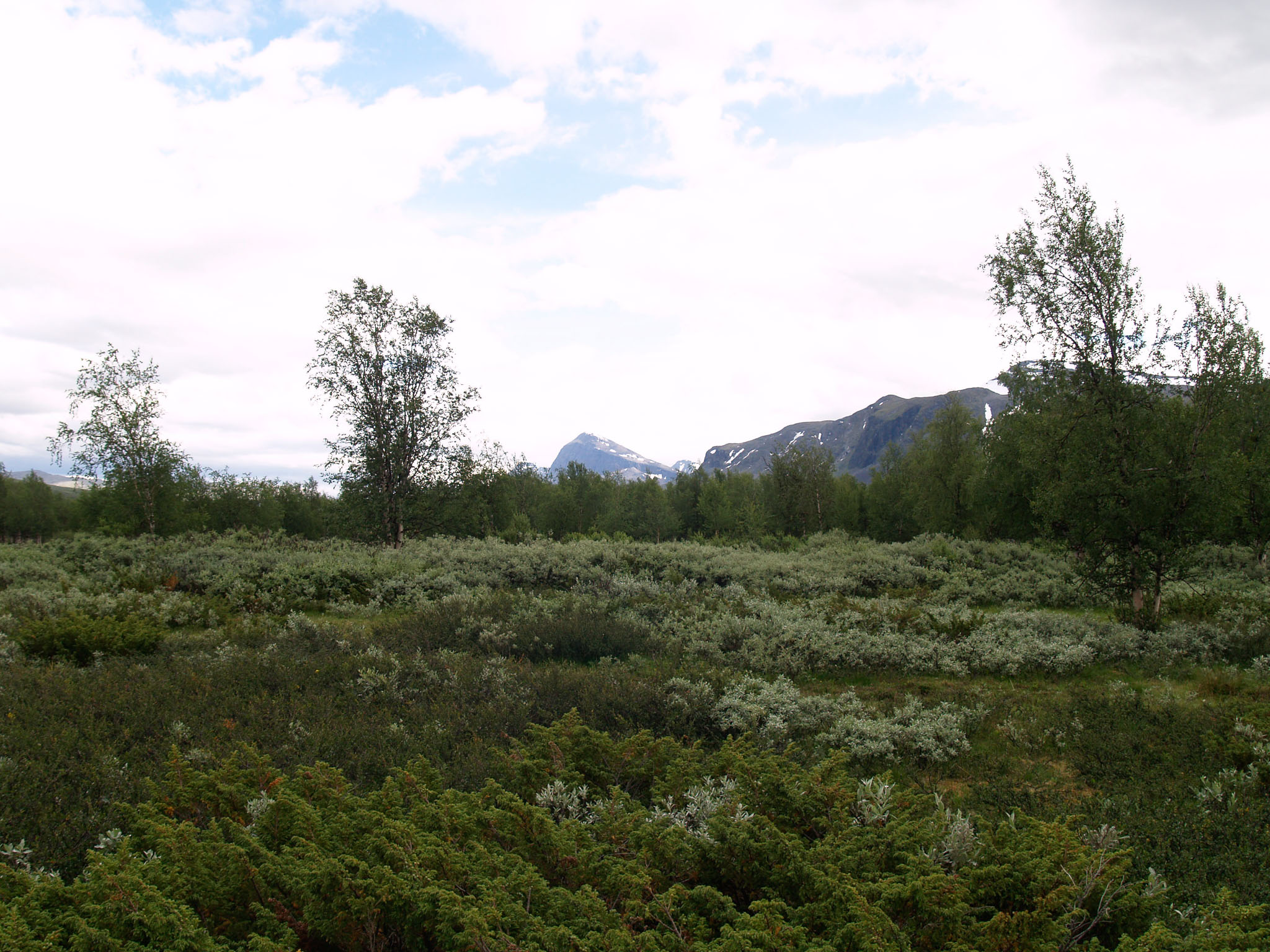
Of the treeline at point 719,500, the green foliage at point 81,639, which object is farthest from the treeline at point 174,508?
the green foliage at point 81,639

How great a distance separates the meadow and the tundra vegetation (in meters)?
0.03

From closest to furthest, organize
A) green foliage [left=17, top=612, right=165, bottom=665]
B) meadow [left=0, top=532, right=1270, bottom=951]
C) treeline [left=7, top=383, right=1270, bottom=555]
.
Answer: meadow [left=0, top=532, right=1270, bottom=951] < green foliage [left=17, top=612, right=165, bottom=665] < treeline [left=7, top=383, right=1270, bottom=555]

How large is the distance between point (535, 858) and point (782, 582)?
1223cm

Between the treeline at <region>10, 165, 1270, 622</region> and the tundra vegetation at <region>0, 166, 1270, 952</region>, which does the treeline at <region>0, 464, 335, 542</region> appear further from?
the tundra vegetation at <region>0, 166, 1270, 952</region>

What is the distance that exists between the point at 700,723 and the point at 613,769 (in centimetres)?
226

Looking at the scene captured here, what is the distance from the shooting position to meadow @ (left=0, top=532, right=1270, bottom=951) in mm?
3012

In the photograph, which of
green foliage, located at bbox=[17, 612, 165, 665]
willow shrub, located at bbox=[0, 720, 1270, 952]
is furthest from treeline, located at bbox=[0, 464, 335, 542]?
willow shrub, located at bbox=[0, 720, 1270, 952]

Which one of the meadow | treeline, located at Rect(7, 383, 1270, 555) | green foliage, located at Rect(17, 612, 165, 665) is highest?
treeline, located at Rect(7, 383, 1270, 555)

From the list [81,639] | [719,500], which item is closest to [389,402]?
[81,639]

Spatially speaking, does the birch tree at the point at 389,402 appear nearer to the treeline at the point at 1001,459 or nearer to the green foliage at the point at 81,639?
the treeline at the point at 1001,459

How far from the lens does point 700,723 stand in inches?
279

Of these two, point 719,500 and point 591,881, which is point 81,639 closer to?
point 591,881

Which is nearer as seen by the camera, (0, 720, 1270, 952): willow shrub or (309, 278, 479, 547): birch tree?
(0, 720, 1270, 952): willow shrub

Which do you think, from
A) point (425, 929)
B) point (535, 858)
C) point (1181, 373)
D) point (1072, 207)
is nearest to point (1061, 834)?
point (535, 858)
